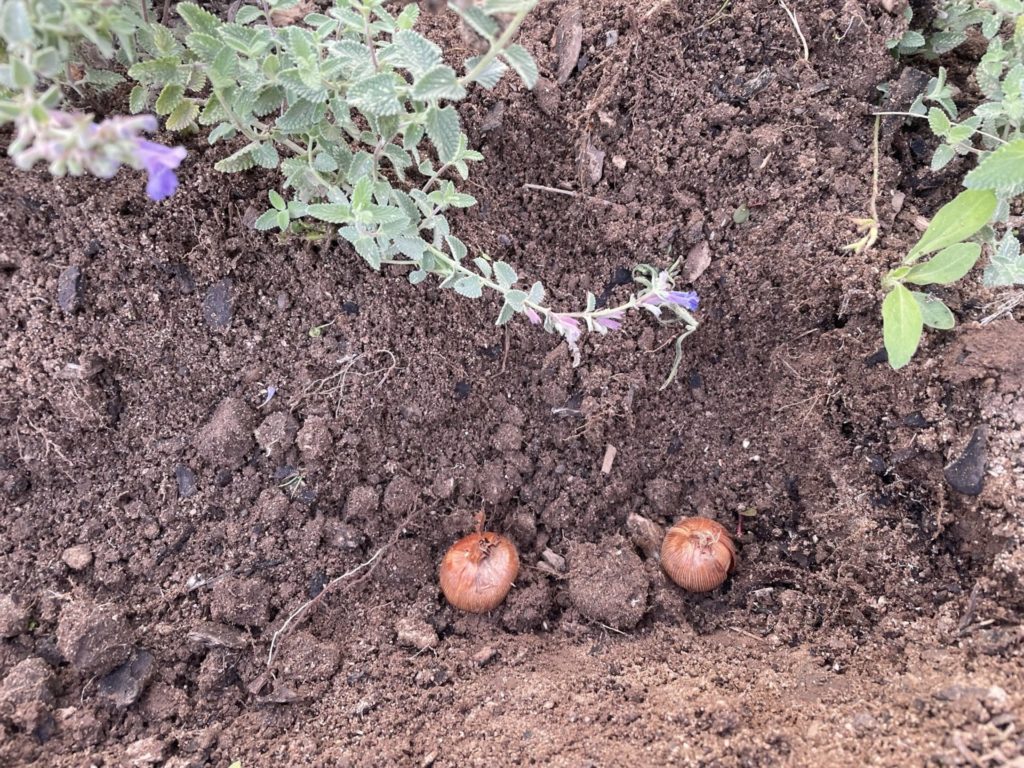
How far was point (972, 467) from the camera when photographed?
1911mm

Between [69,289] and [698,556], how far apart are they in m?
2.03

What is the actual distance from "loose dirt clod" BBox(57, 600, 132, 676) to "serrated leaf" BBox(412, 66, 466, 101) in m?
1.61

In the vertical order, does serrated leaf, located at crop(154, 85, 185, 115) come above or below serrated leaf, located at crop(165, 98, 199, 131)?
above

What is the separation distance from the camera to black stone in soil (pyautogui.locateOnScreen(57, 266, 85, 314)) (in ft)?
6.93

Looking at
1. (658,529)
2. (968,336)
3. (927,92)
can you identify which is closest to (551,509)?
(658,529)

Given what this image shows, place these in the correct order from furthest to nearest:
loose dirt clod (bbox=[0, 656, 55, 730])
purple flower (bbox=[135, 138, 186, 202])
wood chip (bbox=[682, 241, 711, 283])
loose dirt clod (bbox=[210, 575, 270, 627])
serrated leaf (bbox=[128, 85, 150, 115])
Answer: wood chip (bbox=[682, 241, 711, 283]) < loose dirt clod (bbox=[210, 575, 270, 627]) < serrated leaf (bbox=[128, 85, 150, 115]) < loose dirt clod (bbox=[0, 656, 55, 730]) < purple flower (bbox=[135, 138, 186, 202])

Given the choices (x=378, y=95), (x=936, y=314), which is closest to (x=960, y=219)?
(x=936, y=314)

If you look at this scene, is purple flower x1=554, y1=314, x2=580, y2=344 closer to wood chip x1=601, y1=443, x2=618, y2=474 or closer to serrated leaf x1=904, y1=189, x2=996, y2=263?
wood chip x1=601, y1=443, x2=618, y2=474

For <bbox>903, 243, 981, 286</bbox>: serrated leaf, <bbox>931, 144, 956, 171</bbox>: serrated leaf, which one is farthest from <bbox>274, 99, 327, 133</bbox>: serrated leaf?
<bbox>931, 144, 956, 171</bbox>: serrated leaf

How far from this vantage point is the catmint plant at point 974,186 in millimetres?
1875

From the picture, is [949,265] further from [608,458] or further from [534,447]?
[534,447]

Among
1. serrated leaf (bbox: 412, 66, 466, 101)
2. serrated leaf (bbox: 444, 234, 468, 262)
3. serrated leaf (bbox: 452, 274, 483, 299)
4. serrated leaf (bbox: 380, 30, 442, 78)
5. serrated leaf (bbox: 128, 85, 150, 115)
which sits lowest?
serrated leaf (bbox: 452, 274, 483, 299)

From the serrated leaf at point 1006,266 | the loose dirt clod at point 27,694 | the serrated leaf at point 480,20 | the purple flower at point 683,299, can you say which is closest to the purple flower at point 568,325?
the purple flower at point 683,299

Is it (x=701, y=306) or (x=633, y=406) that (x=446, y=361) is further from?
(x=701, y=306)
